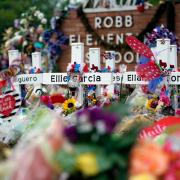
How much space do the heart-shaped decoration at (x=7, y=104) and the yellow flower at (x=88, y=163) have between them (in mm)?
4113

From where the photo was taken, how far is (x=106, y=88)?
7.75m

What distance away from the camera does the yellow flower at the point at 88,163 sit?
2.10 meters

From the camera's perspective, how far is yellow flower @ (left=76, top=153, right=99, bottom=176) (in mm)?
2100

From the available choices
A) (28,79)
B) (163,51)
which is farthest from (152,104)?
(28,79)

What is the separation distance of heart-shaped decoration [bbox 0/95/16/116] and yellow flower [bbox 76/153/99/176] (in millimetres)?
4113

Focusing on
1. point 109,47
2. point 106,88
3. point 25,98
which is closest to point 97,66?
point 106,88

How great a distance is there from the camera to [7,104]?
20.7 feet

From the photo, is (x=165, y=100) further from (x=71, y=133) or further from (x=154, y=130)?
(x=71, y=133)

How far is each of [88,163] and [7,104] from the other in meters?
4.28

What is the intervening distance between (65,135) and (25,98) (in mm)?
5166

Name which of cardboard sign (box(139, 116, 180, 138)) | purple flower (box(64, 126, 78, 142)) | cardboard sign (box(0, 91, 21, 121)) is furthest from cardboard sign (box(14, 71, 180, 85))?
purple flower (box(64, 126, 78, 142))

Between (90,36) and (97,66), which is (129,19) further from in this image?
(97,66)

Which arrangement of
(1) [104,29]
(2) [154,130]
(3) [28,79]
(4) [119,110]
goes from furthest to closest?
(1) [104,29] < (3) [28,79] < (2) [154,130] < (4) [119,110]

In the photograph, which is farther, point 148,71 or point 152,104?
point 148,71
